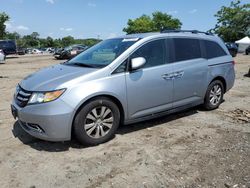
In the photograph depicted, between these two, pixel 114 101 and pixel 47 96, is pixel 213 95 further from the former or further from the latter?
pixel 47 96

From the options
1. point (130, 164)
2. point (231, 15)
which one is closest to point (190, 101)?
point (130, 164)

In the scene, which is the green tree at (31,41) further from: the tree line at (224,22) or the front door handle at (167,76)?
the front door handle at (167,76)

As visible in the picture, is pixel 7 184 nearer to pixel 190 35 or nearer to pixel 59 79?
pixel 59 79

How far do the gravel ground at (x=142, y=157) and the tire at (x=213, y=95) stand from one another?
680 millimetres

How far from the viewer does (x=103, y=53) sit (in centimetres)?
543

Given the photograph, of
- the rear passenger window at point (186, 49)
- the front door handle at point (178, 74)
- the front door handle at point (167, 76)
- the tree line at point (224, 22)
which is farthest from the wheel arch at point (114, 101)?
the tree line at point (224, 22)

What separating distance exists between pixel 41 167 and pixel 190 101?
320cm

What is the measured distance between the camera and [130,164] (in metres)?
4.13

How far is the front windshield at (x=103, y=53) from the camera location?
5094 millimetres

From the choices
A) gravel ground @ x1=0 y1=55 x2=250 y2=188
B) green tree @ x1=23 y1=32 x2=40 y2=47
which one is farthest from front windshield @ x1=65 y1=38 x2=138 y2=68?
green tree @ x1=23 y1=32 x2=40 y2=47

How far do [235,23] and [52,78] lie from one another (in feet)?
247

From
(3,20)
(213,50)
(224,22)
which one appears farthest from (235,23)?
(213,50)

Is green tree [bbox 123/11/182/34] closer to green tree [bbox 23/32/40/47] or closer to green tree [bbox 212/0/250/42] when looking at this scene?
green tree [bbox 212/0/250/42]

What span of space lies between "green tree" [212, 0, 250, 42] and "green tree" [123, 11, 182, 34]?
1330cm
